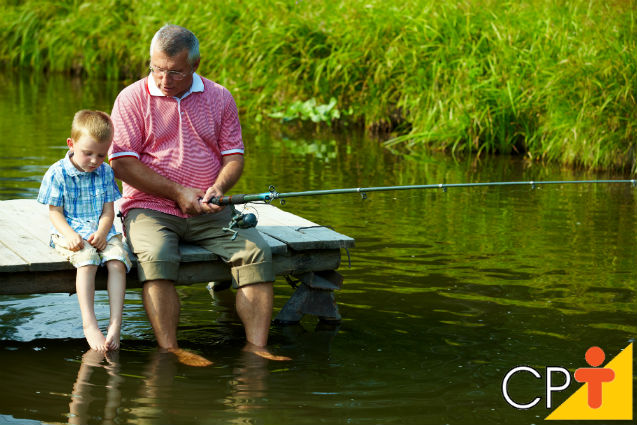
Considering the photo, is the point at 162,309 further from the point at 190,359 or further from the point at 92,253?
the point at 92,253

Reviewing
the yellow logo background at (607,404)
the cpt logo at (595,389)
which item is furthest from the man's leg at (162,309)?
the yellow logo background at (607,404)

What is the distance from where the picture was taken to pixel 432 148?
11.1 meters

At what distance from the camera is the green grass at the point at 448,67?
9.82 metres

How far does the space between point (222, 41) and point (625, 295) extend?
8641 millimetres

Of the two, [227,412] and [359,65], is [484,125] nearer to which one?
[359,65]

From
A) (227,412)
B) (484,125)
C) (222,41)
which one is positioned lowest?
(227,412)

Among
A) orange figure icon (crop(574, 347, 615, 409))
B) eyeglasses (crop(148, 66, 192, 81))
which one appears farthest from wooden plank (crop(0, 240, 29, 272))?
orange figure icon (crop(574, 347, 615, 409))

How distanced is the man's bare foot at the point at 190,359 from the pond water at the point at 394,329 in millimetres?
47

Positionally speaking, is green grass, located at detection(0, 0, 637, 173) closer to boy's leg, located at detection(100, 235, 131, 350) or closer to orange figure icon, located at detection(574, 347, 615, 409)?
orange figure icon, located at detection(574, 347, 615, 409)

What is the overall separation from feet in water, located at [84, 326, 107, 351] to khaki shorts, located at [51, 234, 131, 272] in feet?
0.94

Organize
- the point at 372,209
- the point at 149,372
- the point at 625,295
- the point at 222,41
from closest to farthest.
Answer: the point at 149,372 < the point at 625,295 < the point at 372,209 < the point at 222,41

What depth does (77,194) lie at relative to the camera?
4.54 m

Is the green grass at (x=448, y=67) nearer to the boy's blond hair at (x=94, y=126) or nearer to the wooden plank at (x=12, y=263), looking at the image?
the boy's blond hair at (x=94, y=126)

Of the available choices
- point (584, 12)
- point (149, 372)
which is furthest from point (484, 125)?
point (149, 372)
